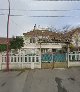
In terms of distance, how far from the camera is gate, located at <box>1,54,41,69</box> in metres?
27.2

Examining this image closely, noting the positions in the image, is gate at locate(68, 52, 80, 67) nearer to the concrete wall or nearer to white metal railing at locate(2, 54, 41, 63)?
the concrete wall

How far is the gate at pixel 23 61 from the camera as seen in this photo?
2722cm

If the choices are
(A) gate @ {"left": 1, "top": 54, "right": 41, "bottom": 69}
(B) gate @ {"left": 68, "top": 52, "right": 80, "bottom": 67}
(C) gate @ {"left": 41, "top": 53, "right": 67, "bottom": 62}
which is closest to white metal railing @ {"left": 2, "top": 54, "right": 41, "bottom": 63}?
(A) gate @ {"left": 1, "top": 54, "right": 41, "bottom": 69}

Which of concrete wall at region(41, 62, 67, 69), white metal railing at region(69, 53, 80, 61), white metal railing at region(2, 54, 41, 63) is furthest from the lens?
white metal railing at region(69, 53, 80, 61)

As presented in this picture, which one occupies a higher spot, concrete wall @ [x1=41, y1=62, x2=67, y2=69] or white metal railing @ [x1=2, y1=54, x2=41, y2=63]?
white metal railing @ [x1=2, y1=54, x2=41, y2=63]

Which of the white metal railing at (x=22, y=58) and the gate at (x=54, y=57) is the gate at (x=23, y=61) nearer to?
the white metal railing at (x=22, y=58)

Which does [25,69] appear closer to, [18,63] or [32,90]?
[18,63]

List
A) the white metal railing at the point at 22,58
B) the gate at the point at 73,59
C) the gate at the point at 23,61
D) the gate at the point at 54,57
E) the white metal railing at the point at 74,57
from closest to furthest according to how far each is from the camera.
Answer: the gate at the point at 23,61 < the white metal railing at the point at 22,58 < the gate at the point at 54,57 < the gate at the point at 73,59 < the white metal railing at the point at 74,57

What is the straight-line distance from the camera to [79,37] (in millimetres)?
77812

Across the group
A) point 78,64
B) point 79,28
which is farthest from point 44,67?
point 79,28

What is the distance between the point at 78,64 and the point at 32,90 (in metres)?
14.4

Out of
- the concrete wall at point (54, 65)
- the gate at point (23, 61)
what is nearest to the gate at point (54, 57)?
the concrete wall at point (54, 65)

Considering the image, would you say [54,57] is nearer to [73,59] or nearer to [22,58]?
[73,59]

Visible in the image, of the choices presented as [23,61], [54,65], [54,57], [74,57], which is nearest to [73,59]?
[74,57]
